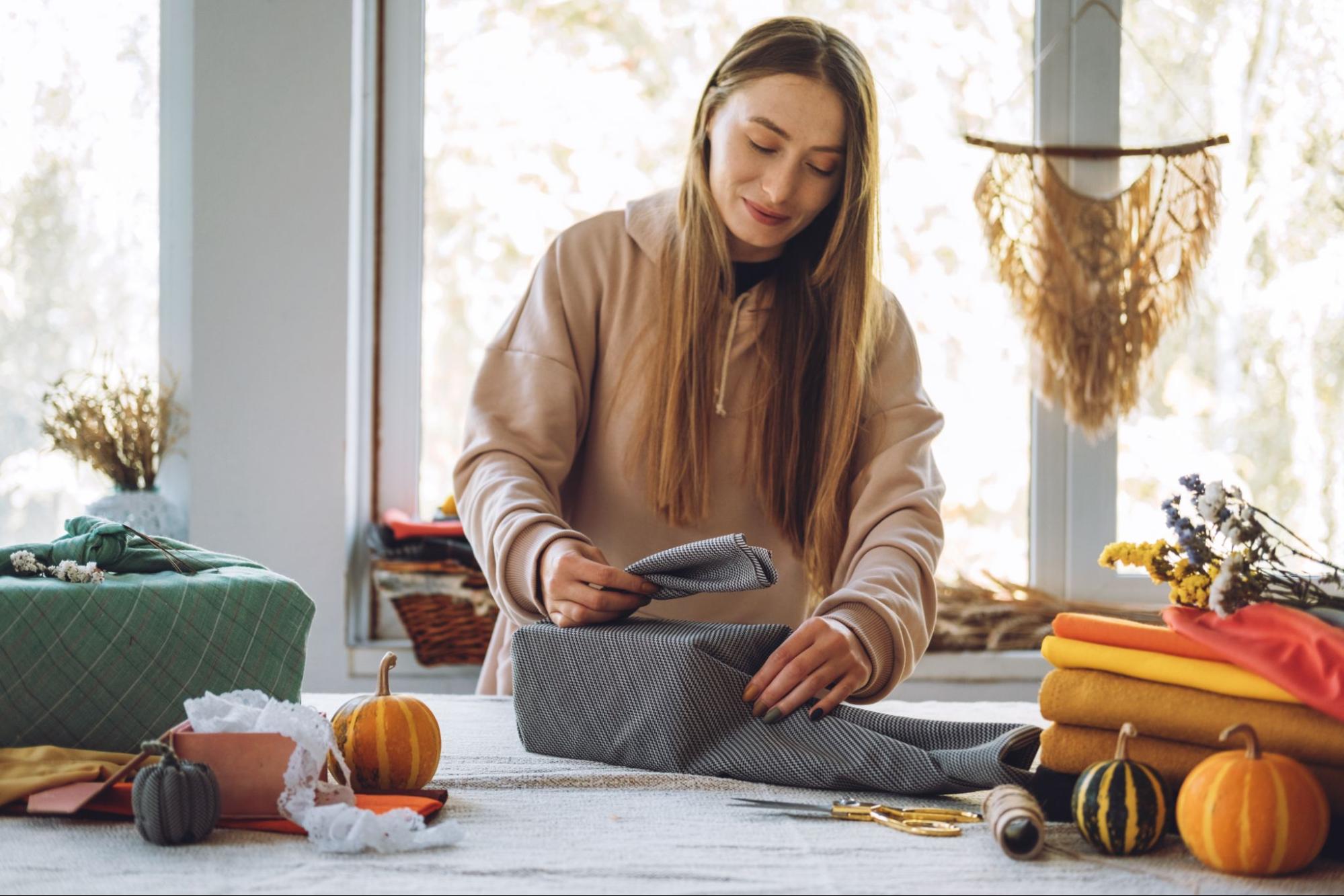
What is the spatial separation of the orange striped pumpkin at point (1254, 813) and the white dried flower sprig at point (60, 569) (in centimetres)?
91

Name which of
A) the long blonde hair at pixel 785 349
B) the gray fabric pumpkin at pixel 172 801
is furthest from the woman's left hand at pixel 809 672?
the gray fabric pumpkin at pixel 172 801

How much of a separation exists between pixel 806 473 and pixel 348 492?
1.25 metres

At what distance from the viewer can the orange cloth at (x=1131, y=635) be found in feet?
3.12

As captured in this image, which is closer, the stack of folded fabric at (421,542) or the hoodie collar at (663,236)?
the hoodie collar at (663,236)

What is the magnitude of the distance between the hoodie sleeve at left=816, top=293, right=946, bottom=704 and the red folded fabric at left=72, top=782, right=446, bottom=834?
46 centimetres

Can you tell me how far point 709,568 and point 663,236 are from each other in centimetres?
61

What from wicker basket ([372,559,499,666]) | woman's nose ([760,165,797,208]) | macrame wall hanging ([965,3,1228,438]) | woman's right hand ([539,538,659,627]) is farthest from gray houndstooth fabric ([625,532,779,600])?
macrame wall hanging ([965,3,1228,438])

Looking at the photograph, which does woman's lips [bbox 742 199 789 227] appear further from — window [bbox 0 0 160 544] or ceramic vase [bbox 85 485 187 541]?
window [bbox 0 0 160 544]

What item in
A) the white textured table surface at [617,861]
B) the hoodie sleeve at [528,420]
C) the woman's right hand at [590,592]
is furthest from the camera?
the hoodie sleeve at [528,420]

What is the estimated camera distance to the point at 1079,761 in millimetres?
978

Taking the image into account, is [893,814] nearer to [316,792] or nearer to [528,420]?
[316,792]

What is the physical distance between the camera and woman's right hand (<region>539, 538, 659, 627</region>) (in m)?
1.21

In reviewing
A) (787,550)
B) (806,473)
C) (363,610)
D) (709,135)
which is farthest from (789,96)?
(363,610)

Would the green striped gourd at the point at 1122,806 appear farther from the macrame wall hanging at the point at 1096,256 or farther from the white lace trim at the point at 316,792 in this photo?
the macrame wall hanging at the point at 1096,256
